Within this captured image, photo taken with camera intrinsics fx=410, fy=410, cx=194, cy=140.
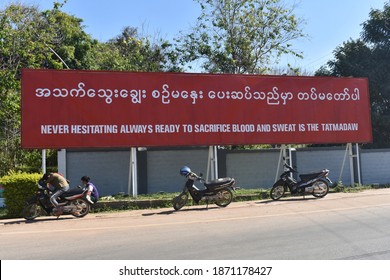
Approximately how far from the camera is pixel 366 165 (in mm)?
19391

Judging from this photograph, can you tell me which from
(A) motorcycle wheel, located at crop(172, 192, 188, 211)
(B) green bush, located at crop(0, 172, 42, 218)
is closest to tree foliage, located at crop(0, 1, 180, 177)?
(B) green bush, located at crop(0, 172, 42, 218)

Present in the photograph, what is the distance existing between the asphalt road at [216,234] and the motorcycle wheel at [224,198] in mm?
227

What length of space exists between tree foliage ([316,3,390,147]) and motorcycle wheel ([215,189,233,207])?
14.7m

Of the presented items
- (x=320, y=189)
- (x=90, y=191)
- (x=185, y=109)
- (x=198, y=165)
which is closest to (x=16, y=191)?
(x=90, y=191)

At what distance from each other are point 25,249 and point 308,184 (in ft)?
32.5

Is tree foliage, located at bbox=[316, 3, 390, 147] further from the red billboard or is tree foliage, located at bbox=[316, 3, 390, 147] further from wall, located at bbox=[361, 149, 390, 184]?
the red billboard

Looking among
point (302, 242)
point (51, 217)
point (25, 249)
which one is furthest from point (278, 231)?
point (51, 217)

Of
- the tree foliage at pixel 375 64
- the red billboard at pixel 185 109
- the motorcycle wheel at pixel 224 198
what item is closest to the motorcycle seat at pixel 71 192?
the red billboard at pixel 185 109

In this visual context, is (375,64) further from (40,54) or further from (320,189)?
(40,54)

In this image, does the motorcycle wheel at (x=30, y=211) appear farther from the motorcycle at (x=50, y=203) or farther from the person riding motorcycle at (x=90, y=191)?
the person riding motorcycle at (x=90, y=191)

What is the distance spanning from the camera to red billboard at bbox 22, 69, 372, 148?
14.3 metres

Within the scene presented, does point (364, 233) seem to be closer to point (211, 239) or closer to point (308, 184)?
point (211, 239)

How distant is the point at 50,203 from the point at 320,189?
29.9 ft

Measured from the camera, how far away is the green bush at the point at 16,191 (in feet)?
41.5
